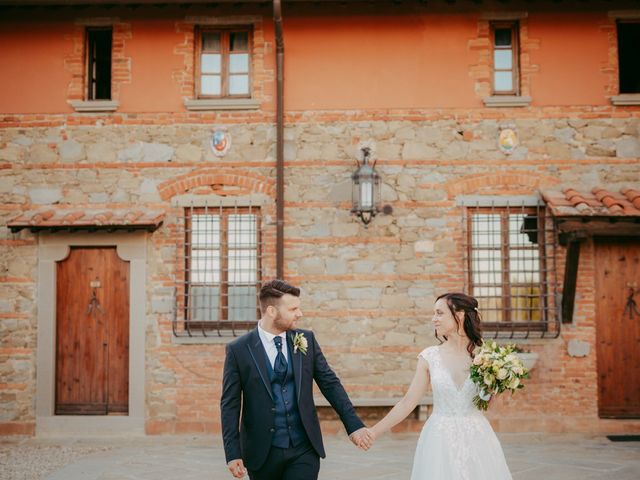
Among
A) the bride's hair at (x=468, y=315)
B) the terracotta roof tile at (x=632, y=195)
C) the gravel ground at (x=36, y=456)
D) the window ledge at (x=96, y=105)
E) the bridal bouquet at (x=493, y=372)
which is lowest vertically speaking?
the gravel ground at (x=36, y=456)

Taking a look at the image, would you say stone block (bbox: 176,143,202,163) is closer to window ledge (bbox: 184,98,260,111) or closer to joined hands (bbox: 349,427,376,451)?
window ledge (bbox: 184,98,260,111)

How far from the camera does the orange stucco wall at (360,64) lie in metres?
9.61

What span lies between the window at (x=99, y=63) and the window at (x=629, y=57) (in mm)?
7199

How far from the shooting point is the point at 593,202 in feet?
28.8

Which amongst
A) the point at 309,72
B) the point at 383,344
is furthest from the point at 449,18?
the point at 383,344

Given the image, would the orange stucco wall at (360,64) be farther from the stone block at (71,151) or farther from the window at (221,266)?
the window at (221,266)

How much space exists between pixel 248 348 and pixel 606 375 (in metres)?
6.74

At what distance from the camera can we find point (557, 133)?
9.52 m

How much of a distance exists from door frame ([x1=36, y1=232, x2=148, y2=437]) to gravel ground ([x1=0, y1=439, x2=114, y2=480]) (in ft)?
1.07

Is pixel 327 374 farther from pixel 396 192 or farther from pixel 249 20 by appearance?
pixel 249 20

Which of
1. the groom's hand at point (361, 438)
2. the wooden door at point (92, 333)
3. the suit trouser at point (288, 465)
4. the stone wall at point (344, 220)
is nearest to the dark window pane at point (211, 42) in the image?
the stone wall at point (344, 220)

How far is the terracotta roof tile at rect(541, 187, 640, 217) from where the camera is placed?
27.9 ft

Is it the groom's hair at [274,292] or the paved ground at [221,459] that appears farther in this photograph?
the paved ground at [221,459]

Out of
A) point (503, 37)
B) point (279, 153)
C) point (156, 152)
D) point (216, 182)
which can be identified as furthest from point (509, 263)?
point (156, 152)
